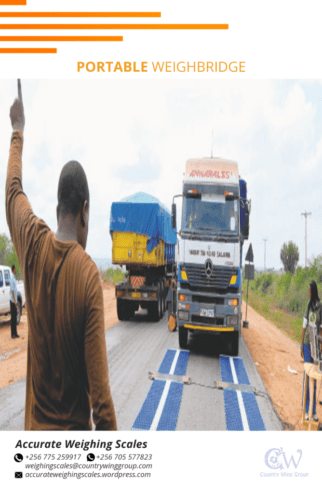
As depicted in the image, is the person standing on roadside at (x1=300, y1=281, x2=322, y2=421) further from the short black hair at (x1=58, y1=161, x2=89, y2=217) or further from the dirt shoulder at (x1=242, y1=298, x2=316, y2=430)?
the short black hair at (x1=58, y1=161, x2=89, y2=217)

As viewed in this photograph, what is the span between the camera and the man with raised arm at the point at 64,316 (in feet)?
4.28

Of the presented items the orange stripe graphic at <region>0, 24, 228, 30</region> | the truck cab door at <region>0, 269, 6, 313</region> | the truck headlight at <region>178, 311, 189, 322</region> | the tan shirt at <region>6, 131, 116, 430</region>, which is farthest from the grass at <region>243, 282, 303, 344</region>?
the tan shirt at <region>6, 131, 116, 430</region>

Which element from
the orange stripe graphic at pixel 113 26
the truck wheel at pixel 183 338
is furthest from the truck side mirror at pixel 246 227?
the orange stripe graphic at pixel 113 26

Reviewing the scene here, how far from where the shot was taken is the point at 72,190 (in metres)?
1.45

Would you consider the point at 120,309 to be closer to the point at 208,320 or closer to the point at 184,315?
the point at 184,315

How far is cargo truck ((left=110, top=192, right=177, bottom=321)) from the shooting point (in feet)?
32.6

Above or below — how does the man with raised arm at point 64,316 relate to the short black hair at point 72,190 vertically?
below

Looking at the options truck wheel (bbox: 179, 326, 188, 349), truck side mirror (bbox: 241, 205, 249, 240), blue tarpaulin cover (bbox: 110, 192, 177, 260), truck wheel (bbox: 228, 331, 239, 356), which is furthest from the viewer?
blue tarpaulin cover (bbox: 110, 192, 177, 260)

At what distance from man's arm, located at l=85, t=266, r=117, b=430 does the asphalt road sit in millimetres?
2899

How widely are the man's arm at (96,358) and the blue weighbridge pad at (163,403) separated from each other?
2.86 meters

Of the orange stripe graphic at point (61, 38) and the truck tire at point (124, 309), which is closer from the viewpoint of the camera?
the orange stripe graphic at point (61, 38)

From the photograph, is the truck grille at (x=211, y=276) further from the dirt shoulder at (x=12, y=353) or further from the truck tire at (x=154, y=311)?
the truck tire at (x=154, y=311)

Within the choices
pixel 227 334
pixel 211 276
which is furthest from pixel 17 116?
pixel 227 334
